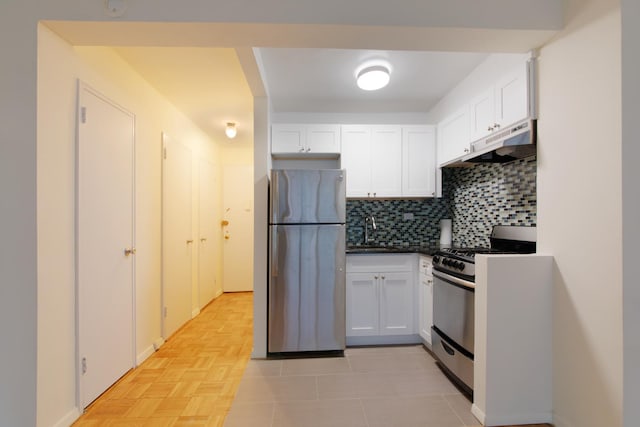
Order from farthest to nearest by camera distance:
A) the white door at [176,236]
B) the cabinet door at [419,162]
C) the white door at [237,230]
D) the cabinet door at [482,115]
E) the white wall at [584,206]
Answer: the white door at [237,230] → the cabinet door at [419,162] → the white door at [176,236] → the cabinet door at [482,115] → the white wall at [584,206]

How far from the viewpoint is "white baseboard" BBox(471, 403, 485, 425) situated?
1786 millimetres

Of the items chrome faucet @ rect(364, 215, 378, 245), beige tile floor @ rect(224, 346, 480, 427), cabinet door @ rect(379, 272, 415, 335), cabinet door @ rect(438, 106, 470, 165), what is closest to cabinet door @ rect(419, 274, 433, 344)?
cabinet door @ rect(379, 272, 415, 335)

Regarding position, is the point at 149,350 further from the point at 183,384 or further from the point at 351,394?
the point at 351,394

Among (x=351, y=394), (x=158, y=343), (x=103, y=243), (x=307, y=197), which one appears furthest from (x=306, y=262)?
(x=158, y=343)

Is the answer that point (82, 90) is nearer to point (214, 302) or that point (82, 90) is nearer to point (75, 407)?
point (75, 407)

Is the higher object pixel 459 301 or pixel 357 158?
pixel 357 158

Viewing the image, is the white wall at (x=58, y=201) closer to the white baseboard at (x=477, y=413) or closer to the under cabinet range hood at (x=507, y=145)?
the white baseboard at (x=477, y=413)

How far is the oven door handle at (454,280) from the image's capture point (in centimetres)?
204

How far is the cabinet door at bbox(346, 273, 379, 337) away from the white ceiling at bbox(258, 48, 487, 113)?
68.9 inches

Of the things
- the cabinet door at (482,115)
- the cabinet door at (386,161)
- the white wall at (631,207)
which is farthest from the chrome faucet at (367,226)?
the white wall at (631,207)

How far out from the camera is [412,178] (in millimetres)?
3230

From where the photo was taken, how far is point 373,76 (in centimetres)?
244

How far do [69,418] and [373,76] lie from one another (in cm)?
298

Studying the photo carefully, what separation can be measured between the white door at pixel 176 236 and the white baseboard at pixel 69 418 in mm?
1222
